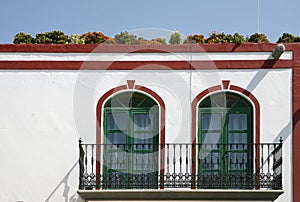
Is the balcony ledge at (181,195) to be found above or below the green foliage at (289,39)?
below

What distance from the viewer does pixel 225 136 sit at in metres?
16.2

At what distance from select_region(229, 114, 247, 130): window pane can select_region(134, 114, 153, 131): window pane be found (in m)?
1.72

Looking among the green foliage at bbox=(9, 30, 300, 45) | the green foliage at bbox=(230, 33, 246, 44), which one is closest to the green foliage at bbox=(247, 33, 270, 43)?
the green foliage at bbox=(9, 30, 300, 45)

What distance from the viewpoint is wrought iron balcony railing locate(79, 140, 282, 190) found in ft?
51.5

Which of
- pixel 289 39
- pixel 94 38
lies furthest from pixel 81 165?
pixel 289 39

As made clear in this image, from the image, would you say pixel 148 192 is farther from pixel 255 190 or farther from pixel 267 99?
pixel 267 99

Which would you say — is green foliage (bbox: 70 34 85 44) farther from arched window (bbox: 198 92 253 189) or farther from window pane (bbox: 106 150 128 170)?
arched window (bbox: 198 92 253 189)

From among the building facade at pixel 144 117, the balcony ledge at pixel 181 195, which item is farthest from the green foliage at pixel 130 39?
the balcony ledge at pixel 181 195

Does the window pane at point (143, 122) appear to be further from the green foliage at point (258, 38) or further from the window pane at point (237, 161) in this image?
the green foliage at point (258, 38)

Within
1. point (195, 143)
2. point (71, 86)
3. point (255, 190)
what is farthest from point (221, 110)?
point (71, 86)

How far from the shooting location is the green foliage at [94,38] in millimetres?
19355

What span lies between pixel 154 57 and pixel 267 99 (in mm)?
2606

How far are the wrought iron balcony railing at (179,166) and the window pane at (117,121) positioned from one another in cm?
41

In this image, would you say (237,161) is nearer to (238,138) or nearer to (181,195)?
(238,138)
